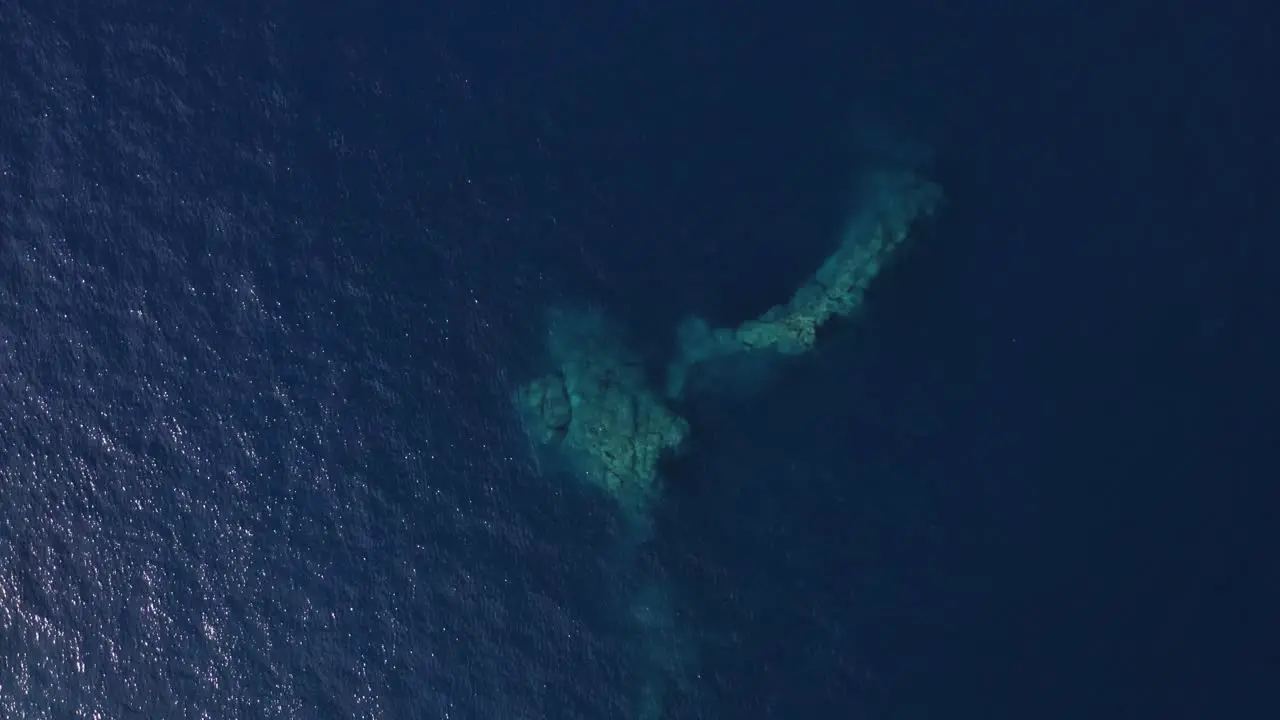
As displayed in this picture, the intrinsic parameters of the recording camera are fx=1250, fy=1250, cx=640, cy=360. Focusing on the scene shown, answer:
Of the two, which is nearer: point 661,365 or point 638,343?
point 661,365

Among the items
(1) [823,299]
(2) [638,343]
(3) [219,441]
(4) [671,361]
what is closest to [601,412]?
(2) [638,343]

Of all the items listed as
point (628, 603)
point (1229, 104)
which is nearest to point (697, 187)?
point (628, 603)

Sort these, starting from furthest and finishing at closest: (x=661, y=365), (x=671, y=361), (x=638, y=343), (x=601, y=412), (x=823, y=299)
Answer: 1. (x=638, y=343)
2. (x=661, y=365)
3. (x=671, y=361)
4. (x=601, y=412)
5. (x=823, y=299)

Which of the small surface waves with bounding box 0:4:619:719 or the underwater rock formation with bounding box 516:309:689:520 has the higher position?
the underwater rock formation with bounding box 516:309:689:520

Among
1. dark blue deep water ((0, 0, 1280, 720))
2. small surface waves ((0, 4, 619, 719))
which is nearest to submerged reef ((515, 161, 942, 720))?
dark blue deep water ((0, 0, 1280, 720))

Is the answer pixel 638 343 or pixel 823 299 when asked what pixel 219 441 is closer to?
pixel 638 343

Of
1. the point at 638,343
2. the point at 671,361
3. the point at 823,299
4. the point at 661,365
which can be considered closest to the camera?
the point at 823,299

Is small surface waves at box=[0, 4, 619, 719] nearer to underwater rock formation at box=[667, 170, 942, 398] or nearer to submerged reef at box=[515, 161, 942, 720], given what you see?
submerged reef at box=[515, 161, 942, 720]
